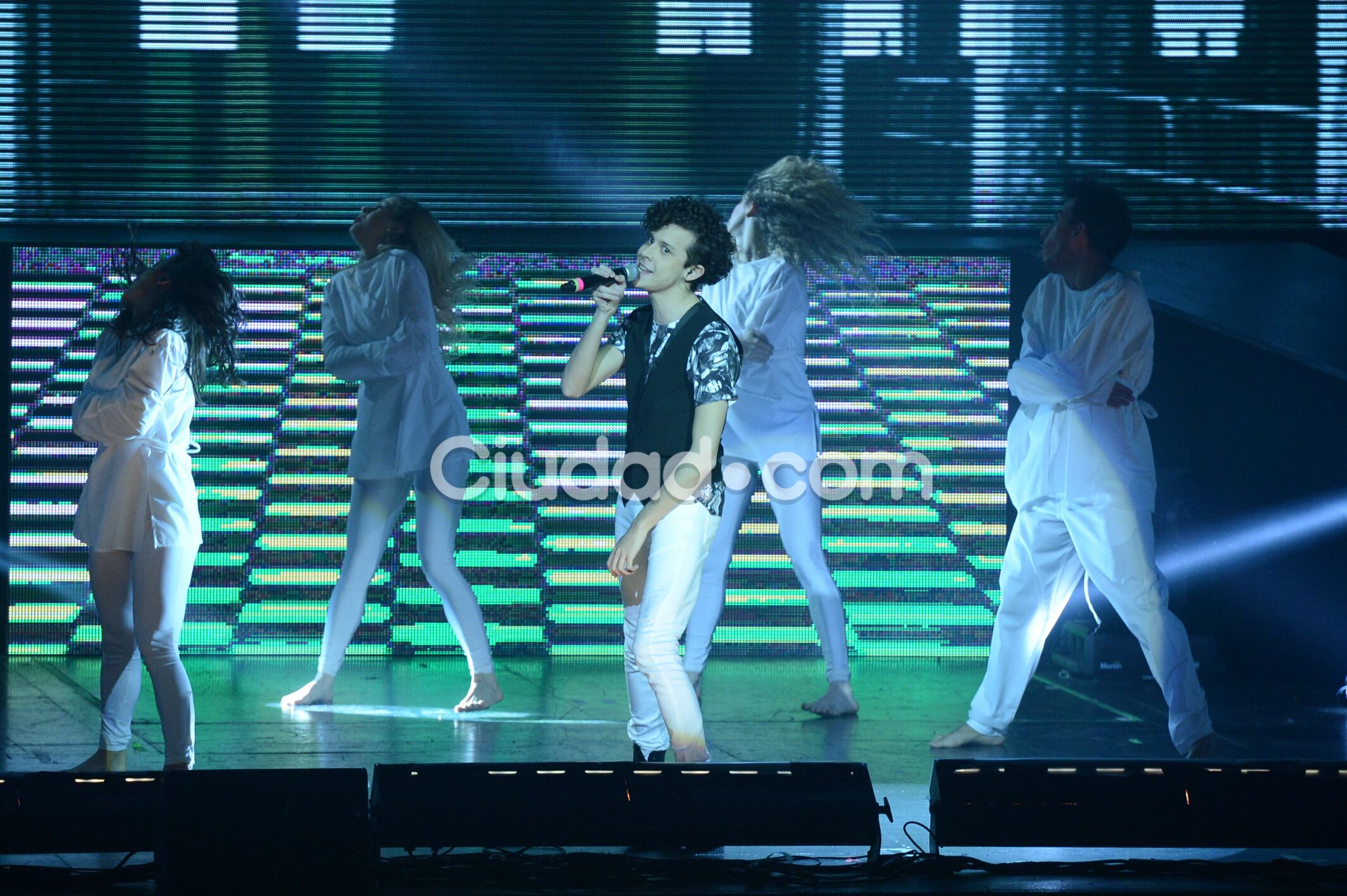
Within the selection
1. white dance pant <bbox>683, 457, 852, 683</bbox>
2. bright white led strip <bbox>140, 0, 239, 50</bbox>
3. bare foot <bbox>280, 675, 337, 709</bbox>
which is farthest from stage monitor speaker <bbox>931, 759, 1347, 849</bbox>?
bright white led strip <bbox>140, 0, 239, 50</bbox>

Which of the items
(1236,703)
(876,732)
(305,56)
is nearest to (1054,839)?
(876,732)

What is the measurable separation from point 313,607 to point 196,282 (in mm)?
2548

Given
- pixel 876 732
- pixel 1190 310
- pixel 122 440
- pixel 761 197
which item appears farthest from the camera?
pixel 1190 310

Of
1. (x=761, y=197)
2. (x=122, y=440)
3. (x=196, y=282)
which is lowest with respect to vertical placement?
(x=122, y=440)

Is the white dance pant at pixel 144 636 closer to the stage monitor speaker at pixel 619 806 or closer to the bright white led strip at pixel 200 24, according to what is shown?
the stage monitor speaker at pixel 619 806

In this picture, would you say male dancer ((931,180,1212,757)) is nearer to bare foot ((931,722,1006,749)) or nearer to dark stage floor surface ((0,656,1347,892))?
bare foot ((931,722,1006,749))

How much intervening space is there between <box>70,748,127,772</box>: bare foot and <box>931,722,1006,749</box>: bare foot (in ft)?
8.27

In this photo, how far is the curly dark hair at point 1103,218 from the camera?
441 centimetres

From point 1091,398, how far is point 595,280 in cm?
180

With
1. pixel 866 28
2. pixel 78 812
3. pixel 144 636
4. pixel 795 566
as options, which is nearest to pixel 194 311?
pixel 144 636

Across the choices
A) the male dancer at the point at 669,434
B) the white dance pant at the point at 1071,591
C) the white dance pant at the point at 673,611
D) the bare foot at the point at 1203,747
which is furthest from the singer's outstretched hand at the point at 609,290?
the bare foot at the point at 1203,747

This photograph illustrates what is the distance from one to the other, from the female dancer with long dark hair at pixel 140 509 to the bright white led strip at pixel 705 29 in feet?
8.48

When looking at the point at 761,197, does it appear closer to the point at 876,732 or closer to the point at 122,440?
the point at 876,732

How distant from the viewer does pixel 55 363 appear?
20.2 ft
